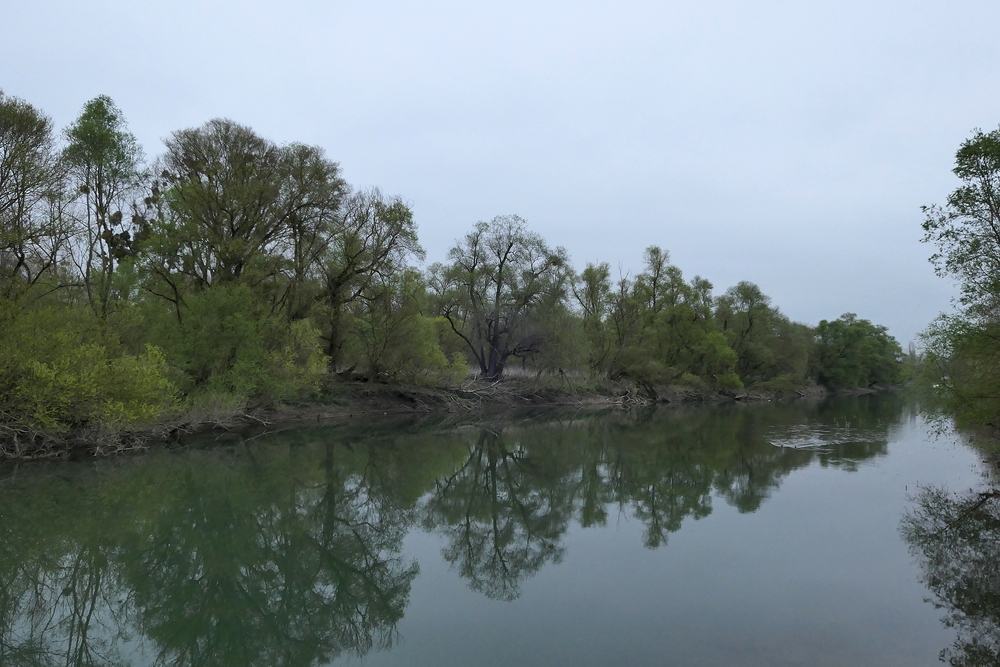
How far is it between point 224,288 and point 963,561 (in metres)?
23.5

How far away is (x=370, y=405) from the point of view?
3331 centimetres

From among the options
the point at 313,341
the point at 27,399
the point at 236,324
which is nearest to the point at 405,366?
the point at 313,341

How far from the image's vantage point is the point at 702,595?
301 inches

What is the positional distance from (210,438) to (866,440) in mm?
24377

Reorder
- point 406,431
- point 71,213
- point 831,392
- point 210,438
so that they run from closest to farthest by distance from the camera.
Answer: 1. point 71,213
2. point 210,438
3. point 406,431
4. point 831,392

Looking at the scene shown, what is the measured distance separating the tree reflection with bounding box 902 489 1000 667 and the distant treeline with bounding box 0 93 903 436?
55.3 feet

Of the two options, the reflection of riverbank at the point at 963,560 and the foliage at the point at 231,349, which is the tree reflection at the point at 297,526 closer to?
the foliage at the point at 231,349

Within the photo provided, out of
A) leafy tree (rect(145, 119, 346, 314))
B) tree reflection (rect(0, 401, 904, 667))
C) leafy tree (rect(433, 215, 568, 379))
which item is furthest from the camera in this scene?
leafy tree (rect(433, 215, 568, 379))

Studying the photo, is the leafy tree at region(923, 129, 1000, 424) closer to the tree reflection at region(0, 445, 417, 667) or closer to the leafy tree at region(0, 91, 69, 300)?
the tree reflection at region(0, 445, 417, 667)

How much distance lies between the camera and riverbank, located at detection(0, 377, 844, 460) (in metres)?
16.9

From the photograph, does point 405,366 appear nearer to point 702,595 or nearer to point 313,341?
point 313,341

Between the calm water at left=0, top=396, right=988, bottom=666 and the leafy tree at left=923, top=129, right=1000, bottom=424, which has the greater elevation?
the leafy tree at left=923, top=129, right=1000, bottom=424

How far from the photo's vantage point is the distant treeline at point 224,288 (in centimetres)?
1570

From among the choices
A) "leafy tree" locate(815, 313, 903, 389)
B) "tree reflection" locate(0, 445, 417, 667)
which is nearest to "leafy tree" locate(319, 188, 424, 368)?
"tree reflection" locate(0, 445, 417, 667)
